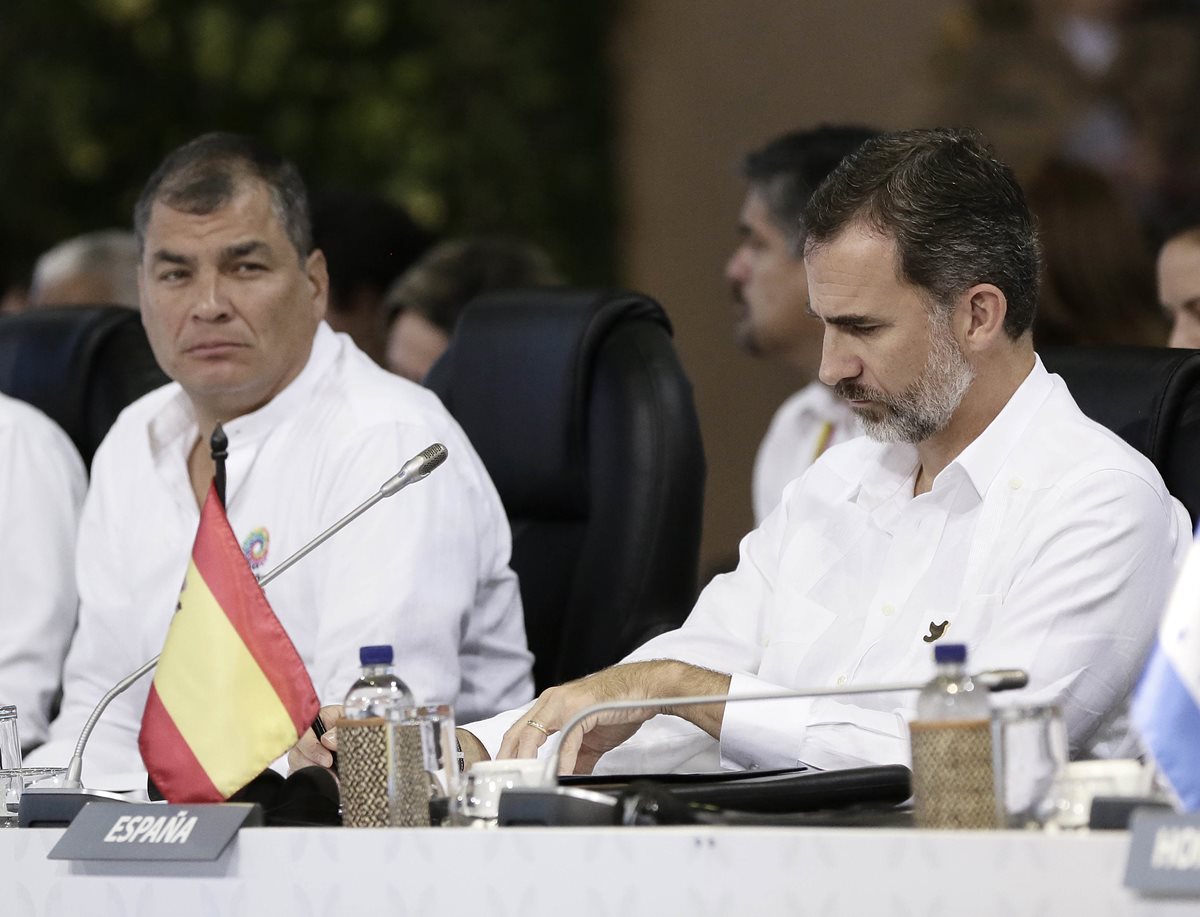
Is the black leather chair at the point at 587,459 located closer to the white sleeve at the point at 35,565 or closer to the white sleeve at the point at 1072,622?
the white sleeve at the point at 35,565

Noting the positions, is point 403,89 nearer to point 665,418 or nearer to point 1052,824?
point 665,418

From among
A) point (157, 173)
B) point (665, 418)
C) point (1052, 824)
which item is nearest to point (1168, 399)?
point (665, 418)

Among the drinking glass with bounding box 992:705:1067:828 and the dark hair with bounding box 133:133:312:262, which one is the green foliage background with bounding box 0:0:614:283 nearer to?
the dark hair with bounding box 133:133:312:262

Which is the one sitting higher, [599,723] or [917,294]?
[917,294]

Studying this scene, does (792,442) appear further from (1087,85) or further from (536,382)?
(1087,85)

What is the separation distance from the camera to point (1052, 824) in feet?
4.38

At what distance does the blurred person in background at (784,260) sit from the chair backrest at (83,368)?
1.17 m

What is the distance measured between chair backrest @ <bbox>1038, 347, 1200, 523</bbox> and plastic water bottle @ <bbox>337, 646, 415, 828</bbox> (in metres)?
0.98

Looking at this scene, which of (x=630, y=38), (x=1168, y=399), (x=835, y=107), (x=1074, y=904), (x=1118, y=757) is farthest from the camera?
(x=630, y=38)

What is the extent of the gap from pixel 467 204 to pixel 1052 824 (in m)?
4.40

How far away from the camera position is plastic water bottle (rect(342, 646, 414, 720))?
5.25ft

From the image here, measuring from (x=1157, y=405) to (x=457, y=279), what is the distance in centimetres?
179

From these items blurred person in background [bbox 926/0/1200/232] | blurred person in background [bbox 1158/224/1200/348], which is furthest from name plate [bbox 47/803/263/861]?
blurred person in background [bbox 926/0/1200/232]

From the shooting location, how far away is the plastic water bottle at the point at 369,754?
61.4 inches
